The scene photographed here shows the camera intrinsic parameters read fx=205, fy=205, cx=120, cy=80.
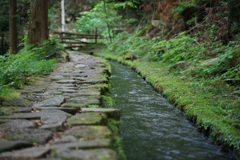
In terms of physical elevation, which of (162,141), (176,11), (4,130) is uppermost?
(176,11)

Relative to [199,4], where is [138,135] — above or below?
below

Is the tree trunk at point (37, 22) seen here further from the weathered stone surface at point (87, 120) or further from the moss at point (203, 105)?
the weathered stone surface at point (87, 120)

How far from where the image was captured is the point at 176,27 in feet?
35.0

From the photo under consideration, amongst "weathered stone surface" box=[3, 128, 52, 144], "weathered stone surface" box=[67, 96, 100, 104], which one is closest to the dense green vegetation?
"weathered stone surface" box=[67, 96, 100, 104]

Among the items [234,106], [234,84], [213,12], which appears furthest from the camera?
[213,12]

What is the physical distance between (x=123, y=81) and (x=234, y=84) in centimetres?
327

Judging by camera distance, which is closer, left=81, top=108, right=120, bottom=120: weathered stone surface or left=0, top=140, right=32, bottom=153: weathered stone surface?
left=0, top=140, right=32, bottom=153: weathered stone surface

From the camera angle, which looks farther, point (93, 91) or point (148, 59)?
point (148, 59)

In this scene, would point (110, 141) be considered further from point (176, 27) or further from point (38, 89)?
point (176, 27)

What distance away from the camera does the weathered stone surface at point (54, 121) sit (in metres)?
2.27

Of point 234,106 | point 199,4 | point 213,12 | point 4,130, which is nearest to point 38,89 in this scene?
point 4,130

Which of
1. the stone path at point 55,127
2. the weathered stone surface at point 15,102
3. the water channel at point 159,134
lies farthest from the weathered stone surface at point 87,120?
the weathered stone surface at point 15,102

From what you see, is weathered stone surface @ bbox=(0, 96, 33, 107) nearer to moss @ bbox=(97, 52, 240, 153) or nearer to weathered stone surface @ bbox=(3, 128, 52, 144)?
weathered stone surface @ bbox=(3, 128, 52, 144)

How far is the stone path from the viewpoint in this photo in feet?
5.61
